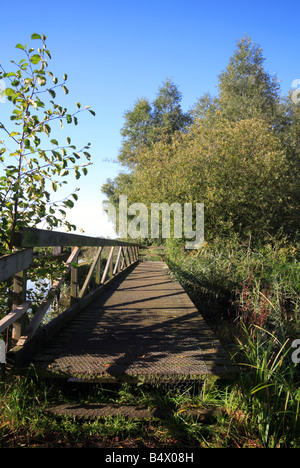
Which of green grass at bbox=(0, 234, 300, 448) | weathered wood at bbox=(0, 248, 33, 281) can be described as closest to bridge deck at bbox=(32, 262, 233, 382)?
green grass at bbox=(0, 234, 300, 448)

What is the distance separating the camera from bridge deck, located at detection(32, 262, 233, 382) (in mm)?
2285

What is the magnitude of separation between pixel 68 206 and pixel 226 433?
74.0 inches

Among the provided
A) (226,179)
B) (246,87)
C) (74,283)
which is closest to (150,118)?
(246,87)

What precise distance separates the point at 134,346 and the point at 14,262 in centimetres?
130

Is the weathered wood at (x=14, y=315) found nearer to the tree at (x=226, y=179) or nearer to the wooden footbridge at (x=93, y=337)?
the wooden footbridge at (x=93, y=337)

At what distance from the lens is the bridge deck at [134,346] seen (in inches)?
90.0

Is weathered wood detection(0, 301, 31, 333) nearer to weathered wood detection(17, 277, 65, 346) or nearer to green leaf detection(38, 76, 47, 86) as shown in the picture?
weathered wood detection(17, 277, 65, 346)

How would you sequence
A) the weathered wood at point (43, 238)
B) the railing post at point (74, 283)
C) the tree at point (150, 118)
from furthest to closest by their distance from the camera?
the tree at point (150, 118), the railing post at point (74, 283), the weathered wood at point (43, 238)

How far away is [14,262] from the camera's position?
201cm

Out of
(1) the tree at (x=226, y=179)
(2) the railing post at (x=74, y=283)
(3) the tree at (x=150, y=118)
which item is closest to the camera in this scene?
(2) the railing post at (x=74, y=283)

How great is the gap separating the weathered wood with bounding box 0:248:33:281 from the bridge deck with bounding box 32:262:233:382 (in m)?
0.73

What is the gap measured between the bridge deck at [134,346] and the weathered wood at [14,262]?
73cm

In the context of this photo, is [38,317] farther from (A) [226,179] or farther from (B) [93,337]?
Result: (A) [226,179]

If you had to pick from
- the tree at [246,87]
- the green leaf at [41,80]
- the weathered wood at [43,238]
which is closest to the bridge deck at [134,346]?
the weathered wood at [43,238]
